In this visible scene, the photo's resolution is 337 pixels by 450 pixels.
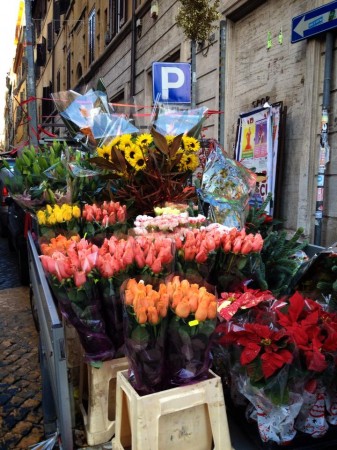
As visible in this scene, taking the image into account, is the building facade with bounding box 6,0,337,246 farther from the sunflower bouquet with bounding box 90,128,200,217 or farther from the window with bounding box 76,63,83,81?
the window with bounding box 76,63,83,81

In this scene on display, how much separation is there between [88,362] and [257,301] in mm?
619

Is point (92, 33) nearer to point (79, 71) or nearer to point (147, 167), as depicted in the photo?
point (79, 71)

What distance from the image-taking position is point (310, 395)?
1.39m

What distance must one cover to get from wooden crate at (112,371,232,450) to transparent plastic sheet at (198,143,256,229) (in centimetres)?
111

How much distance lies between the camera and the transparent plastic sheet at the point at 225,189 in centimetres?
238

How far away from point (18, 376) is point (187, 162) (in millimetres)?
2092

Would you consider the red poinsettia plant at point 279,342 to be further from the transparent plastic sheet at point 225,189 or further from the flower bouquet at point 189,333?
the transparent plastic sheet at point 225,189

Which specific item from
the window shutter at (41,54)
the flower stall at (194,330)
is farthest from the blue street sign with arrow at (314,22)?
the window shutter at (41,54)

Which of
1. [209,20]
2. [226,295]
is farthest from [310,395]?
[209,20]

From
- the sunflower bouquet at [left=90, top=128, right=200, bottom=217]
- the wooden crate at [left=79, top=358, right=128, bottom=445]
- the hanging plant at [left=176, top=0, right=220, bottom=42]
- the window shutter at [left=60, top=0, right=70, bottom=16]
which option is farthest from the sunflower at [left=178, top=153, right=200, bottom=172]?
the window shutter at [left=60, top=0, right=70, bottom=16]

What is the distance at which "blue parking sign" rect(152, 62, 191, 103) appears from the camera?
20.5 feet

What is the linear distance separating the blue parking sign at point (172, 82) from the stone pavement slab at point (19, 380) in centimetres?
332

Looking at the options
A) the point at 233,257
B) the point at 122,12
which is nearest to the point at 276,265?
the point at 233,257

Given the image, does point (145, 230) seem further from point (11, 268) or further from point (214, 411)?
point (11, 268)
